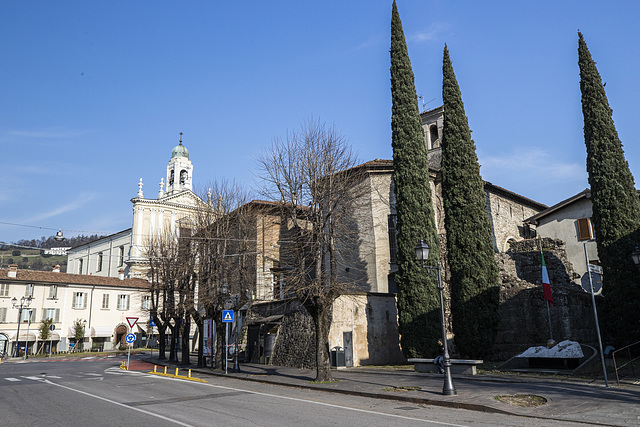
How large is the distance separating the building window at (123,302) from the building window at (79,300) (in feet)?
12.2

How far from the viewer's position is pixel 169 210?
62125 millimetres

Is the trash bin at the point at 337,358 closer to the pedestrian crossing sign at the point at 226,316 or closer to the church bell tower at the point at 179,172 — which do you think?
the pedestrian crossing sign at the point at 226,316

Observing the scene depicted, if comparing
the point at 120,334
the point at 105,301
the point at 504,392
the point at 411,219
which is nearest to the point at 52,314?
the point at 105,301

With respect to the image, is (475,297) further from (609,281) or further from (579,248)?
(579,248)

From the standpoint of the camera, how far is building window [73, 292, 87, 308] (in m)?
50.9

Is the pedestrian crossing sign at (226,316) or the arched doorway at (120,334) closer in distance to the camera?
the pedestrian crossing sign at (226,316)

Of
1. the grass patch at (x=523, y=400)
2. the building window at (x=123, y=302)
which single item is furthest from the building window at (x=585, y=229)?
the building window at (x=123, y=302)

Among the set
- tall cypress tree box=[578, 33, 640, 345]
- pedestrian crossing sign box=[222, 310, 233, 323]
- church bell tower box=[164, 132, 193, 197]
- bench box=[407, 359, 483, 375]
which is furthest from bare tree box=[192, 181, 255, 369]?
church bell tower box=[164, 132, 193, 197]

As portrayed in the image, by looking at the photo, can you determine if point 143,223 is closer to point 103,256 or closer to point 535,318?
point 103,256

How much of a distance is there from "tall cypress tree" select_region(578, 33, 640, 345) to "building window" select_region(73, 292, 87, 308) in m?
49.6

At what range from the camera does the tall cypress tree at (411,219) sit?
21.7 m

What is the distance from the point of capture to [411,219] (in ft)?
75.1

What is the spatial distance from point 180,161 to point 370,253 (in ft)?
143

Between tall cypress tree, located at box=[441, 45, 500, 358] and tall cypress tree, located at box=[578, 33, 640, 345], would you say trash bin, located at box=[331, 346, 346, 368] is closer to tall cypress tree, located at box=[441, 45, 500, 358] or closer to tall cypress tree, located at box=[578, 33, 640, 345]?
tall cypress tree, located at box=[441, 45, 500, 358]
